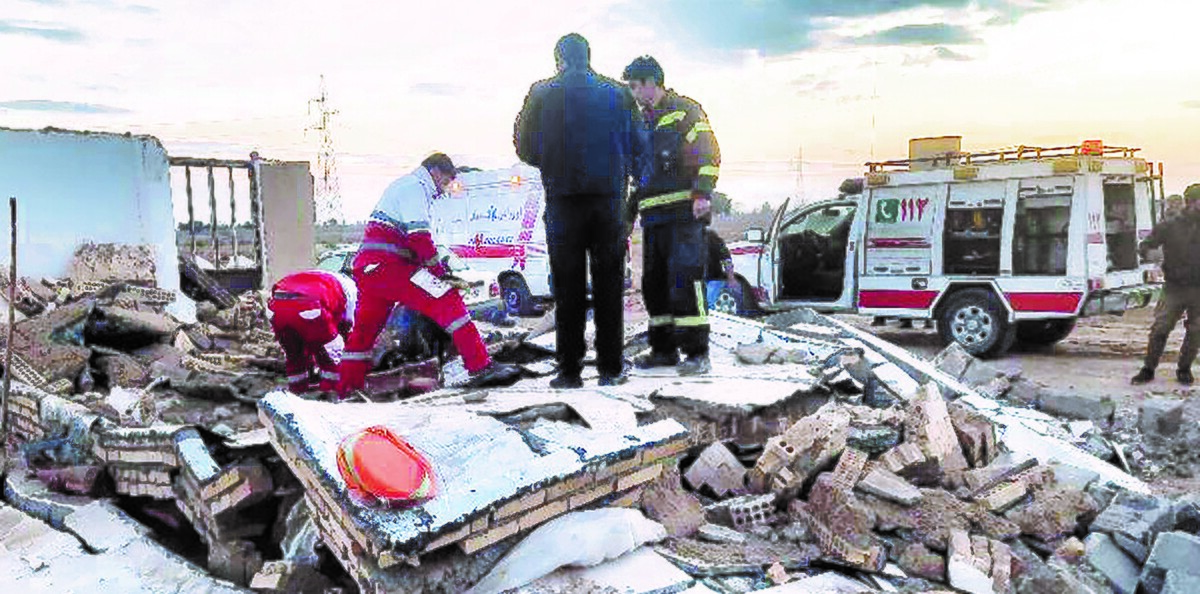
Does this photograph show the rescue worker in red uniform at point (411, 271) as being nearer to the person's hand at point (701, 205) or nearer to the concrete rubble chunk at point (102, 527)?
the person's hand at point (701, 205)

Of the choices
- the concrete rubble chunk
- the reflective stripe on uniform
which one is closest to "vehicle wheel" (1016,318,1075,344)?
the reflective stripe on uniform

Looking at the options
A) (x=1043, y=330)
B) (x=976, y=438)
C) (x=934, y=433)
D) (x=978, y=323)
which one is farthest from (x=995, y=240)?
(x=934, y=433)

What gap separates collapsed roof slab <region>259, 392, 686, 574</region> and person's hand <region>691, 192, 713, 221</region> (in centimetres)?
186

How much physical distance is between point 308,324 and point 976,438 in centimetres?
427

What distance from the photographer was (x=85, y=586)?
3.66m

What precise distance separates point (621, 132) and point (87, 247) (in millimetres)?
7704

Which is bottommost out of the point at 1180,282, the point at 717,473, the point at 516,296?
the point at 717,473

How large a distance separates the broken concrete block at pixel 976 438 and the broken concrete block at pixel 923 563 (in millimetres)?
1087

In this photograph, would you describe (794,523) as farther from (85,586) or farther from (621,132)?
(85,586)

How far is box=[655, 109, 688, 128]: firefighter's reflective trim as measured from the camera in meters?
5.41

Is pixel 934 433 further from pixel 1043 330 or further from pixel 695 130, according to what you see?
pixel 1043 330

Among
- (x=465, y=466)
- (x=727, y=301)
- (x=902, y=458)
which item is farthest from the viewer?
(x=727, y=301)

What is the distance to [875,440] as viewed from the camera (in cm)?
421

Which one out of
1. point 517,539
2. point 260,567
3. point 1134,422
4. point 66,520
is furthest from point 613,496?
point 1134,422
